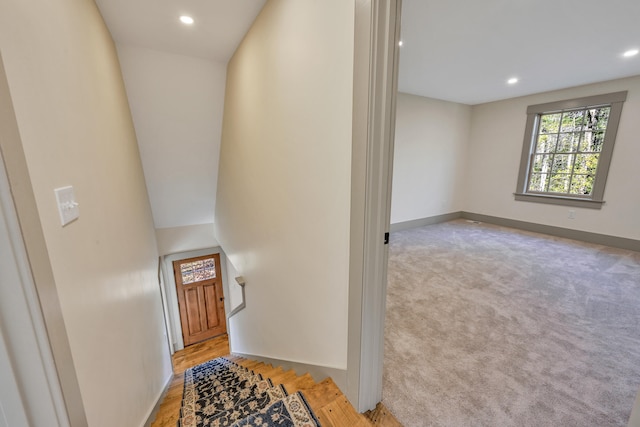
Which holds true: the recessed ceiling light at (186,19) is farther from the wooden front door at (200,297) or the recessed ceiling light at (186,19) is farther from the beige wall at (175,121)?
the wooden front door at (200,297)

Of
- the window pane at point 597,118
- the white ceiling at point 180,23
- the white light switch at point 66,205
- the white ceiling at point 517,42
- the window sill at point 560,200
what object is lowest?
the window sill at point 560,200

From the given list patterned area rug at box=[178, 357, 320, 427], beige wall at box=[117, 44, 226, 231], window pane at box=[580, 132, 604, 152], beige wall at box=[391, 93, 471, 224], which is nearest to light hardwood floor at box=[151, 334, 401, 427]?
patterned area rug at box=[178, 357, 320, 427]

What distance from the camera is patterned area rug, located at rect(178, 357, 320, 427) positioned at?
1212 mm

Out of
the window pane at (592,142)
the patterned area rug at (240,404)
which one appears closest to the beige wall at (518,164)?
the window pane at (592,142)

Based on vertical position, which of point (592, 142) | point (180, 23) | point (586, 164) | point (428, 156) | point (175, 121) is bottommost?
point (586, 164)

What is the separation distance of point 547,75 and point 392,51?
13.3 ft

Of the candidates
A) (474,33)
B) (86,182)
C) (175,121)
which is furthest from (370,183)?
(175,121)

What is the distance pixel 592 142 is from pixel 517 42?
9.50 feet

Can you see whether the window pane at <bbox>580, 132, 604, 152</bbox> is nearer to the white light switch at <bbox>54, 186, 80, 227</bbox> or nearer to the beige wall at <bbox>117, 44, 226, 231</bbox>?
the beige wall at <bbox>117, 44, 226, 231</bbox>

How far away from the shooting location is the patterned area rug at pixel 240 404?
1.21 meters

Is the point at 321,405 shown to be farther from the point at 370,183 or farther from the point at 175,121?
the point at 175,121

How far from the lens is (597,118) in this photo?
3.96 metres

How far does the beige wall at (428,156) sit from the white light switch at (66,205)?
13.6ft

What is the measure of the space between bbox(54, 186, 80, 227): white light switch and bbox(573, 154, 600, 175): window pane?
617cm
